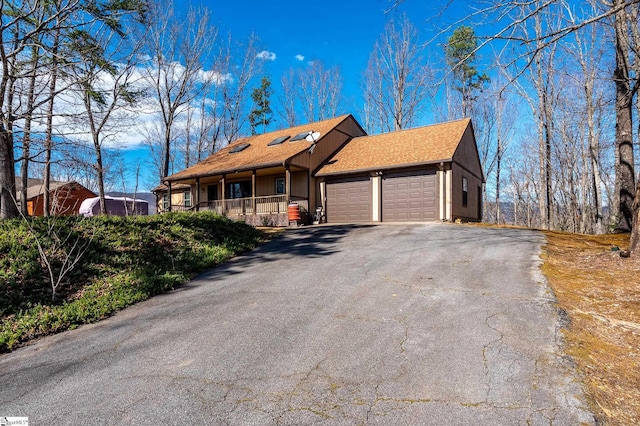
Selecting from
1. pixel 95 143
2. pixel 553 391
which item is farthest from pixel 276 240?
pixel 95 143

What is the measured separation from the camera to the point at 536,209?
33.8 metres

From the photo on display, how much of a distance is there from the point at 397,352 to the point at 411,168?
12.2m

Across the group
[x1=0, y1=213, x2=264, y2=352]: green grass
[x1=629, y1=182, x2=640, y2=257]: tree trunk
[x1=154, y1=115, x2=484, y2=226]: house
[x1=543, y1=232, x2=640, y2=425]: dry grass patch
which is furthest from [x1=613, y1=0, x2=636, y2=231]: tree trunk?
[x1=0, y1=213, x2=264, y2=352]: green grass

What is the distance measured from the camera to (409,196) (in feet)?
48.1

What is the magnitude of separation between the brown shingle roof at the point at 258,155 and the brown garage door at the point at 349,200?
262 cm

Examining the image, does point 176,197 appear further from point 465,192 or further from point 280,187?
point 465,192

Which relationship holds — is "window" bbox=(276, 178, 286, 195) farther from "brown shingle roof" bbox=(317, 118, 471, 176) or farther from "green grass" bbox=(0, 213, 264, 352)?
"green grass" bbox=(0, 213, 264, 352)

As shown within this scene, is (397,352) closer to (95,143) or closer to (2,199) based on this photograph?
(2,199)

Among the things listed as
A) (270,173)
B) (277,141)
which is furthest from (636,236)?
(277,141)

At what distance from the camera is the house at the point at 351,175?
14344mm

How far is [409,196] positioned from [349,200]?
2916 millimetres

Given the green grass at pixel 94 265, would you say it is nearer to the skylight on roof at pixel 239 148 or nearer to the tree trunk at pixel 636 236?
the tree trunk at pixel 636 236

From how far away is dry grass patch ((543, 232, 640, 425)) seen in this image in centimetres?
243

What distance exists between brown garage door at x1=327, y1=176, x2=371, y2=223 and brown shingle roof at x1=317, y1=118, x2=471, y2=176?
0.67m
